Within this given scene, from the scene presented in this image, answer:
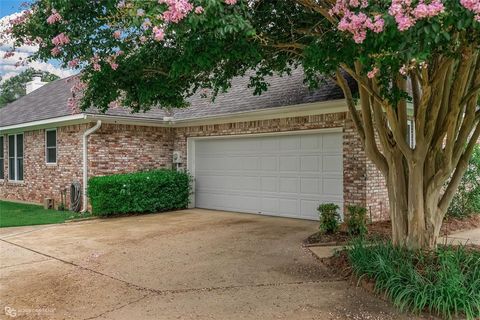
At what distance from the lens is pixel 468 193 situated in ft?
34.3

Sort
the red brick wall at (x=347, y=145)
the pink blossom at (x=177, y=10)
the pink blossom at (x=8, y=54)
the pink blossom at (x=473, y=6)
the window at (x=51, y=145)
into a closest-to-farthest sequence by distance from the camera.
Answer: the pink blossom at (x=473, y=6), the pink blossom at (x=177, y=10), the pink blossom at (x=8, y=54), the red brick wall at (x=347, y=145), the window at (x=51, y=145)

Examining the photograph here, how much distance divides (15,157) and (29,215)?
5.35m

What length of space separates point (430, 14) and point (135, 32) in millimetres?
3948

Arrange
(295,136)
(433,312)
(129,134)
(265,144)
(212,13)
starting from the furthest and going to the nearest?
A: (129,134) → (265,144) → (295,136) → (433,312) → (212,13)

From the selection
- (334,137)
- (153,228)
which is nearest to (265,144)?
(334,137)

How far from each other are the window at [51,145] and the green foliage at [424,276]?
1171cm

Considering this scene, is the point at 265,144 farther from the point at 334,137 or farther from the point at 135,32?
the point at 135,32

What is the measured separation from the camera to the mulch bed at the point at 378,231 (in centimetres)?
798

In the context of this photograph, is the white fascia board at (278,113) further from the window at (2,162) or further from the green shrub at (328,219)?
the window at (2,162)

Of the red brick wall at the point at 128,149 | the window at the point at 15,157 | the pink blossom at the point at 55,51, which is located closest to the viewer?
the pink blossom at the point at 55,51

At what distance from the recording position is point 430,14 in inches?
126

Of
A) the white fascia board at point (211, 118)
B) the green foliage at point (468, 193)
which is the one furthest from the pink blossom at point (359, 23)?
the green foliage at point (468, 193)

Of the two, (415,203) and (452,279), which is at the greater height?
(415,203)

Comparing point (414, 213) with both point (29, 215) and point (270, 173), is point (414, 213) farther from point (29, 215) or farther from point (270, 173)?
point (29, 215)
